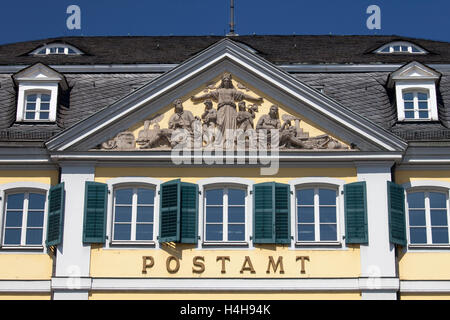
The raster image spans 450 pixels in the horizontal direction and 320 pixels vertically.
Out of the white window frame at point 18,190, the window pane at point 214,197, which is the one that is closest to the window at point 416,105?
the window pane at point 214,197

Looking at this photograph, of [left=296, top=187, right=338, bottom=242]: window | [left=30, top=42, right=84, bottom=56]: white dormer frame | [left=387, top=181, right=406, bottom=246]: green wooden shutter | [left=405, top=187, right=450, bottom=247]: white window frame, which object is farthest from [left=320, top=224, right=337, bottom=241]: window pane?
[left=30, top=42, right=84, bottom=56]: white dormer frame

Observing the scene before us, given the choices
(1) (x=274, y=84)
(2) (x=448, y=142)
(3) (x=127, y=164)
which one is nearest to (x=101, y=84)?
(3) (x=127, y=164)

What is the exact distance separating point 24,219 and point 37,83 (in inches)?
169

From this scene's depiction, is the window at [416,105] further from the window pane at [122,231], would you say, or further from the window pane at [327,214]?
the window pane at [122,231]

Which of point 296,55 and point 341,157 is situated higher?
point 296,55

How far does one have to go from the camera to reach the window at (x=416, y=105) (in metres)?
29.2

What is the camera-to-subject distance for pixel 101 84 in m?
30.5

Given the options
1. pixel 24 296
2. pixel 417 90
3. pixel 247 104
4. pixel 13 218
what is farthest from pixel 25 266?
pixel 417 90

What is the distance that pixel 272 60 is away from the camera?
3158 cm

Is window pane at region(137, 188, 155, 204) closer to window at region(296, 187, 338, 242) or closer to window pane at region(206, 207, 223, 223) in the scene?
window pane at region(206, 207, 223, 223)

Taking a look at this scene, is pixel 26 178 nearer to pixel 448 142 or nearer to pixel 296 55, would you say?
pixel 296 55

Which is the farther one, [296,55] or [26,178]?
[296,55]
